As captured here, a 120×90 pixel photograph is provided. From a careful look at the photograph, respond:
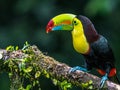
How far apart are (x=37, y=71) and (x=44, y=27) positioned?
3.14 meters

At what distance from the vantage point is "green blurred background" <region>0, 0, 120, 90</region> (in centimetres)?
727

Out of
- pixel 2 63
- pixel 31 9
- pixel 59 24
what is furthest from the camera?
pixel 31 9

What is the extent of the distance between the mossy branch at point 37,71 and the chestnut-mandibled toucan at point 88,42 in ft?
0.24

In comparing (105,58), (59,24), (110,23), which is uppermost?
(110,23)

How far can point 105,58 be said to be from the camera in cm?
484

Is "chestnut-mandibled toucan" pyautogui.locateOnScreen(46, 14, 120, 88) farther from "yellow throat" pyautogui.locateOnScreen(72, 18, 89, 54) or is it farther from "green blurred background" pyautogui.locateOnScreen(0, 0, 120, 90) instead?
"green blurred background" pyautogui.locateOnScreen(0, 0, 120, 90)

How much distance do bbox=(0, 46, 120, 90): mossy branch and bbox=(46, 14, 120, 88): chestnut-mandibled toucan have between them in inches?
2.8

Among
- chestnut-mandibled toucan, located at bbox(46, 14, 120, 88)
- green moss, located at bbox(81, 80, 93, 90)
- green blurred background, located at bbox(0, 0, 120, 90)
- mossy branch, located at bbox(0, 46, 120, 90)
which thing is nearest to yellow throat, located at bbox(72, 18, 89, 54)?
chestnut-mandibled toucan, located at bbox(46, 14, 120, 88)

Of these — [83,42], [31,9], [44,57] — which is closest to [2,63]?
[44,57]

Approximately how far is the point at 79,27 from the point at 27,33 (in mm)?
2854

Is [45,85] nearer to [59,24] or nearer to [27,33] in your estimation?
[27,33]

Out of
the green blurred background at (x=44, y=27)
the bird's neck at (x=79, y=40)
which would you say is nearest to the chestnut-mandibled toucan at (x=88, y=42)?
the bird's neck at (x=79, y=40)

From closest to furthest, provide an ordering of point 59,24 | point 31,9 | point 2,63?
point 2,63 → point 59,24 → point 31,9

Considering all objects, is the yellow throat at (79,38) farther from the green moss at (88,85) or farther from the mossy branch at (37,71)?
the green moss at (88,85)
